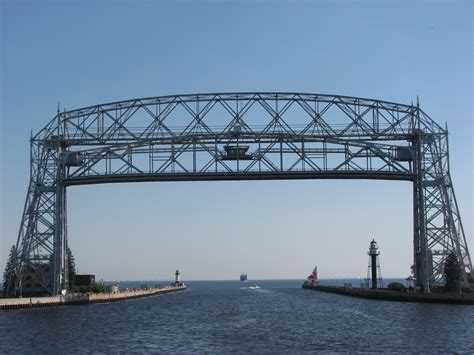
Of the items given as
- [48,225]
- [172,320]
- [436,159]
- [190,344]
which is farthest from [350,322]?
[48,225]

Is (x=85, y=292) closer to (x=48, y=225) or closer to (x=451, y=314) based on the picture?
(x=48, y=225)

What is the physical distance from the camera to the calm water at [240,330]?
41812 mm

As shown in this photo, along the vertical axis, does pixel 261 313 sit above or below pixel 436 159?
below

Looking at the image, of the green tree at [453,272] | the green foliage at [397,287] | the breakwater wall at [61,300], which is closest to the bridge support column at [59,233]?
the breakwater wall at [61,300]

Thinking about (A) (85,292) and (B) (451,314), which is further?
(A) (85,292)

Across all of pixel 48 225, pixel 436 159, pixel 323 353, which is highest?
pixel 436 159

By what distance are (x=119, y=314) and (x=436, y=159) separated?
3234 cm

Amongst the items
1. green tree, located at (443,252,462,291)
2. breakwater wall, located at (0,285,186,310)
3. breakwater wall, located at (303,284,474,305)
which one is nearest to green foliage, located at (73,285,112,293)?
breakwater wall, located at (0,285,186,310)

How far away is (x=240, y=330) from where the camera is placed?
51.2 metres

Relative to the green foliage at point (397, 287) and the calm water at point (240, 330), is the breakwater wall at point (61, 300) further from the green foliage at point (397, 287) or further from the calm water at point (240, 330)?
the green foliage at point (397, 287)

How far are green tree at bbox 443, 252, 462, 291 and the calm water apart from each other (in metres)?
4.83

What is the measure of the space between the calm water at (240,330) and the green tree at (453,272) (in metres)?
4.83

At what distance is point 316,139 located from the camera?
7288 centimetres

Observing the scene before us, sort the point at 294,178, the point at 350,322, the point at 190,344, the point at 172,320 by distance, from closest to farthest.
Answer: the point at 190,344, the point at 350,322, the point at 172,320, the point at 294,178
